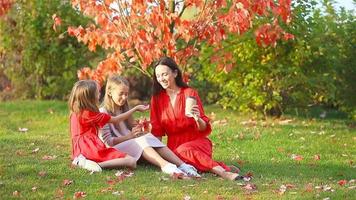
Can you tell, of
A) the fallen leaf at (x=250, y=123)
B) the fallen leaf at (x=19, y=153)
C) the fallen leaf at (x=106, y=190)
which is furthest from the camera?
the fallen leaf at (x=250, y=123)

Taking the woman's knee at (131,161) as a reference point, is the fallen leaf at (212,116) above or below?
below

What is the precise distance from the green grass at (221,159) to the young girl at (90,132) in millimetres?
125

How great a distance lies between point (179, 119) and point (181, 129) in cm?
10

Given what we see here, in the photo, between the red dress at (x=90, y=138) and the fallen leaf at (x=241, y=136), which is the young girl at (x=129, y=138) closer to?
the red dress at (x=90, y=138)

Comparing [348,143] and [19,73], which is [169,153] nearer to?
[348,143]

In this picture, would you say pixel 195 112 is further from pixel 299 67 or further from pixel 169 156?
pixel 299 67

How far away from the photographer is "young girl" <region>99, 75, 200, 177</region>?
636 centimetres

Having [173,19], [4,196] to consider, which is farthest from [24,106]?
[4,196]

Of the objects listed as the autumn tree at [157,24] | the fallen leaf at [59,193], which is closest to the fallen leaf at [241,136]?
the autumn tree at [157,24]

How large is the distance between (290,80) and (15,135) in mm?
4175

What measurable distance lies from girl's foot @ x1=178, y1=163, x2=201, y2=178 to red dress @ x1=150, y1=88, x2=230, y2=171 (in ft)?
0.50

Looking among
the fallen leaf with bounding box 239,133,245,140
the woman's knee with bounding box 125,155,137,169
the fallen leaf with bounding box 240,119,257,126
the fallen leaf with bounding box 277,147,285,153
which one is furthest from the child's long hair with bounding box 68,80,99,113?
the fallen leaf with bounding box 240,119,257,126

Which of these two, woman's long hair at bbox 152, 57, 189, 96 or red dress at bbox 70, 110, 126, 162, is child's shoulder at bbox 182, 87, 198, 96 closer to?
woman's long hair at bbox 152, 57, 189, 96

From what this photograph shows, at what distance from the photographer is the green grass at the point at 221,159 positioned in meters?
5.60
